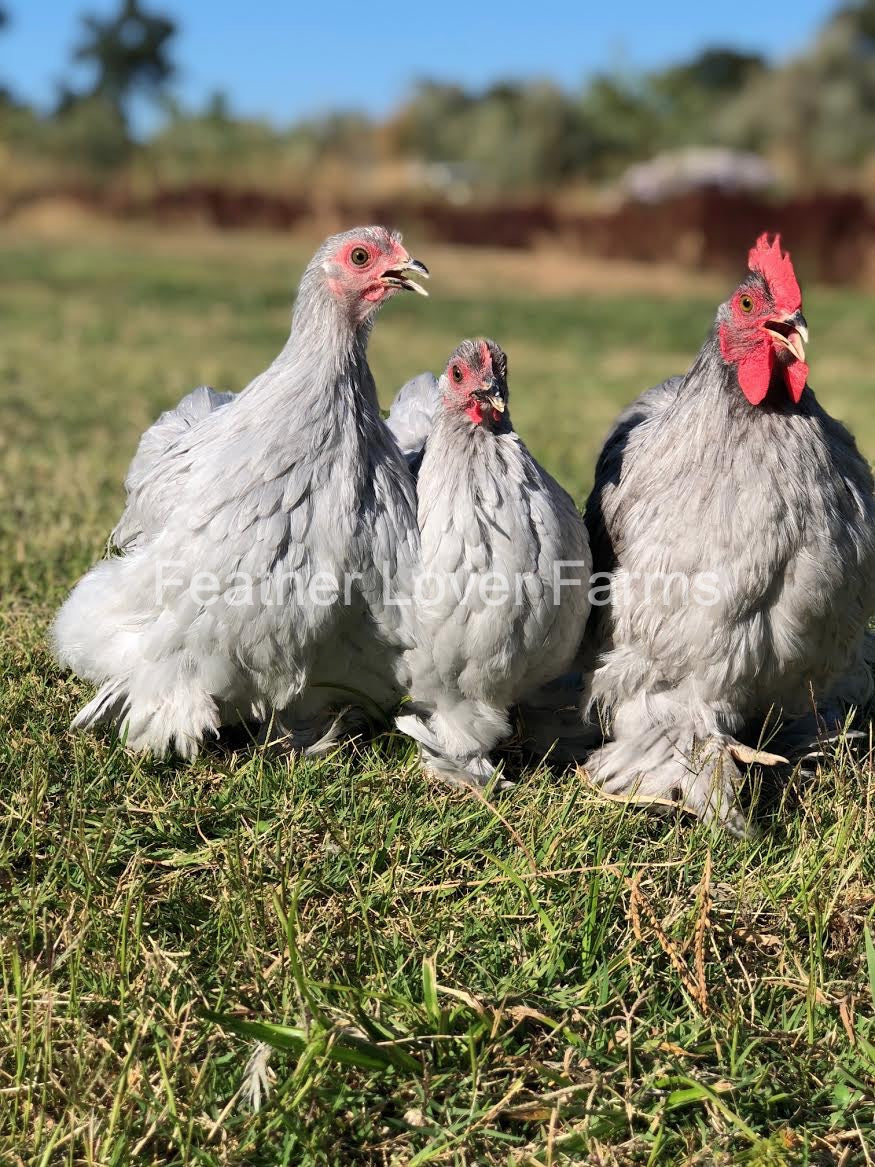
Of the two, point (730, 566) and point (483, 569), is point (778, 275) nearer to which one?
point (730, 566)

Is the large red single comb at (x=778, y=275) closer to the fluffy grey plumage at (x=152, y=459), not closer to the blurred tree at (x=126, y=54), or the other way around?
the fluffy grey plumage at (x=152, y=459)

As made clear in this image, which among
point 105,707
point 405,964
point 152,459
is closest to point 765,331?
point 405,964

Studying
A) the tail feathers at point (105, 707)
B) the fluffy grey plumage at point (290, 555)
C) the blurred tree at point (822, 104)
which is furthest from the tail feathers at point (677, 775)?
the blurred tree at point (822, 104)

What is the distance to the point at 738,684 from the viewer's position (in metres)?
2.91

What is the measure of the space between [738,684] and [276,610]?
1.17 meters

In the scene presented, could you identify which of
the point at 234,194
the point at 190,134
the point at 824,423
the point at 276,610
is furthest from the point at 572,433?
the point at 190,134

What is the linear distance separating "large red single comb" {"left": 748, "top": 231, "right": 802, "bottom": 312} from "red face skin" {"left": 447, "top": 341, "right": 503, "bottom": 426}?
67 cm

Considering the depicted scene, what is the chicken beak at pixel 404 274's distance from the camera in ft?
9.38

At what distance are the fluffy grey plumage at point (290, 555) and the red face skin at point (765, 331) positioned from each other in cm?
82

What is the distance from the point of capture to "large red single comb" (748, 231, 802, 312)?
2.79 m

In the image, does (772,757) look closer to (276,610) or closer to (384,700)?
(384,700)

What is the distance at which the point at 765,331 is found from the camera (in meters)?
2.77

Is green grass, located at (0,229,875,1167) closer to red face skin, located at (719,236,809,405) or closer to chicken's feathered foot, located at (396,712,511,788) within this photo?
chicken's feathered foot, located at (396,712,511,788)

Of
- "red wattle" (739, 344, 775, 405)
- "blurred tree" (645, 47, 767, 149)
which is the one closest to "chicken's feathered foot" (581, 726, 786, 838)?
"red wattle" (739, 344, 775, 405)
